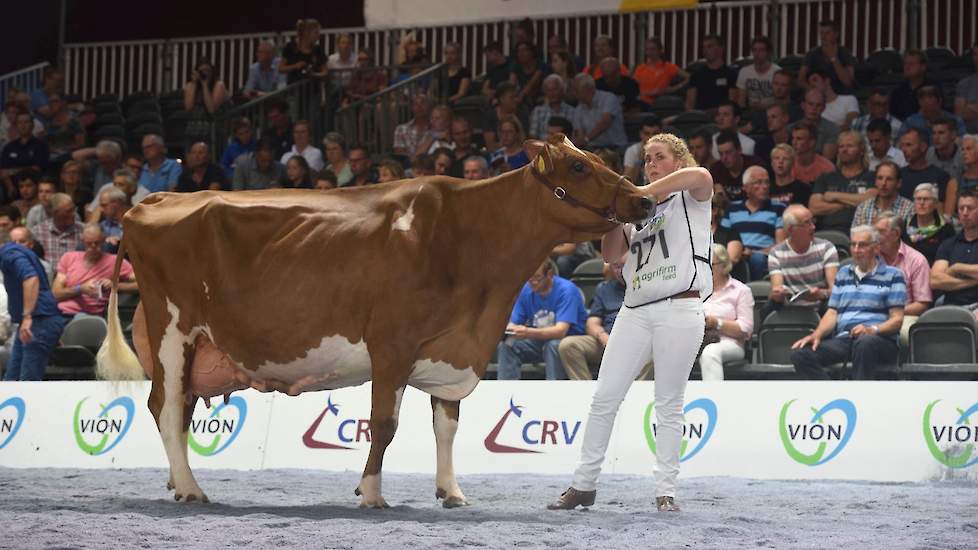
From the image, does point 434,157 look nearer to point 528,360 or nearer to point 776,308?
point 528,360

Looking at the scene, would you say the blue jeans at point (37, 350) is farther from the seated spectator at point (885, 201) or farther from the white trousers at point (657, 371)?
the seated spectator at point (885, 201)

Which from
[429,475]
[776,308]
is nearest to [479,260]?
[429,475]

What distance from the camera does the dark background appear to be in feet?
64.0

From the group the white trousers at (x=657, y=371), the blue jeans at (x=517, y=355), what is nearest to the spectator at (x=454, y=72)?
the blue jeans at (x=517, y=355)

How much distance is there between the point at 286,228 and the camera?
6.89 meters

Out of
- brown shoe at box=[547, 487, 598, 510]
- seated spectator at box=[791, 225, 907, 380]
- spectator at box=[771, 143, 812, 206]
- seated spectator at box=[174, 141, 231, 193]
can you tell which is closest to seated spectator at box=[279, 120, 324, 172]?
seated spectator at box=[174, 141, 231, 193]

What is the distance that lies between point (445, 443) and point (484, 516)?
0.89m

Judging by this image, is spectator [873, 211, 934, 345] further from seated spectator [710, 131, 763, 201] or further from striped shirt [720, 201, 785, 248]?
seated spectator [710, 131, 763, 201]

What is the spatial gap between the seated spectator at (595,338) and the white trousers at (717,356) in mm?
430

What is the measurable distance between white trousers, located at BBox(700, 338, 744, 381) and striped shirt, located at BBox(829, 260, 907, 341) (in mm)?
792

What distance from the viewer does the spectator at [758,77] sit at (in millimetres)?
14086

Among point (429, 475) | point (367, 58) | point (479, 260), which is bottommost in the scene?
point (429, 475)

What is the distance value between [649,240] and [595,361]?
3.98m

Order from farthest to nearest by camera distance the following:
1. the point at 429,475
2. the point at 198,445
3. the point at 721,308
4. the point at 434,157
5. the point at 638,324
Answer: the point at 434,157, the point at 721,308, the point at 198,445, the point at 429,475, the point at 638,324
